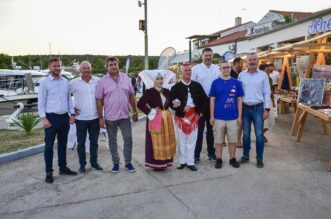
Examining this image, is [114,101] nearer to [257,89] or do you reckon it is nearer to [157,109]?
[157,109]

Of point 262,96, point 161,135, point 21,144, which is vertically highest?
point 262,96

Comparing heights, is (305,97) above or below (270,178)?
above

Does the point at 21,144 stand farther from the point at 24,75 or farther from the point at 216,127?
the point at 24,75

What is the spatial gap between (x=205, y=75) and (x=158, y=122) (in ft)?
4.39

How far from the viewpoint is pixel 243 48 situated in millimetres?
38000

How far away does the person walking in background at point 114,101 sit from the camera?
208 inches

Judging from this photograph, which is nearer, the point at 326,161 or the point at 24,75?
the point at 326,161

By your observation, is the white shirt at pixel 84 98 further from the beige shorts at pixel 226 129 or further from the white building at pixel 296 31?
the white building at pixel 296 31

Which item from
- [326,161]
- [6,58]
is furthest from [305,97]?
[6,58]

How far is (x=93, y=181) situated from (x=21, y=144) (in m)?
3.54

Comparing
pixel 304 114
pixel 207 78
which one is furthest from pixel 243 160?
pixel 304 114

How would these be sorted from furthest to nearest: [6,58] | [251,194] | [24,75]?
[6,58] → [24,75] → [251,194]

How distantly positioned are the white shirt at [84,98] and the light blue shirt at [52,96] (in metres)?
0.21

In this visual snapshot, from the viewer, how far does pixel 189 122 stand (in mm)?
5531
